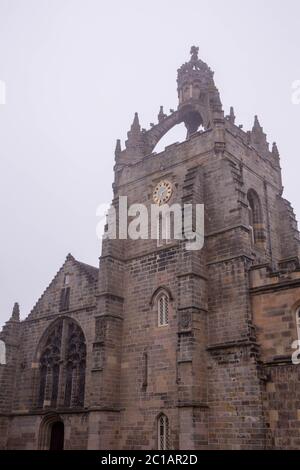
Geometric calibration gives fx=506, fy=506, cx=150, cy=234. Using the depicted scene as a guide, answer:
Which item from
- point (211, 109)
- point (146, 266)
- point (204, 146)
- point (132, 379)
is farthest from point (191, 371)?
point (211, 109)

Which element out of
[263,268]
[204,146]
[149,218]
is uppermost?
[204,146]

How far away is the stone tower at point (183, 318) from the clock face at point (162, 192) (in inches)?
3.0

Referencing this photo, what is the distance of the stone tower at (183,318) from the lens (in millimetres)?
19562

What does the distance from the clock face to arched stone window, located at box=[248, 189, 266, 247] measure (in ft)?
13.5

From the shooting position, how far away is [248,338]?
20.0 meters

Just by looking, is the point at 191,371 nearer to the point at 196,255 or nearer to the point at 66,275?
the point at 196,255

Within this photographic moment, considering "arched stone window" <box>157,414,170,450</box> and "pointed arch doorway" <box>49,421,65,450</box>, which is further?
"pointed arch doorway" <box>49,421,65,450</box>

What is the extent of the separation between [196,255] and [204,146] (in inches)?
243

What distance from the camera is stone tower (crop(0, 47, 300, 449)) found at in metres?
19.6

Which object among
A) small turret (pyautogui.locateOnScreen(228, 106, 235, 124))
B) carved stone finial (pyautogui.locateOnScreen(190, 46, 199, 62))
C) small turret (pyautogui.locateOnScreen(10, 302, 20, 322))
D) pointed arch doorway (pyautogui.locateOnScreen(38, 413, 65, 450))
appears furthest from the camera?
carved stone finial (pyautogui.locateOnScreen(190, 46, 199, 62))

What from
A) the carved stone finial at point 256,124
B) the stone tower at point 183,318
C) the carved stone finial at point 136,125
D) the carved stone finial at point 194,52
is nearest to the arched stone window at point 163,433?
the stone tower at point 183,318

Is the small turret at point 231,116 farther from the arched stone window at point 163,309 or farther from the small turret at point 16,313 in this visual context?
the small turret at point 16,313

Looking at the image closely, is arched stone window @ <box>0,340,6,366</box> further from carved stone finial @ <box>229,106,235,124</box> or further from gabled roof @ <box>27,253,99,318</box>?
carved stone finial @ <box>229,106,235,124</box>

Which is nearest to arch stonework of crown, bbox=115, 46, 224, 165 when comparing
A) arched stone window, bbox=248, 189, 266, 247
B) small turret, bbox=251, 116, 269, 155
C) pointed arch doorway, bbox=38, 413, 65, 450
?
small turret, bbox=251, 116, 269, 155
